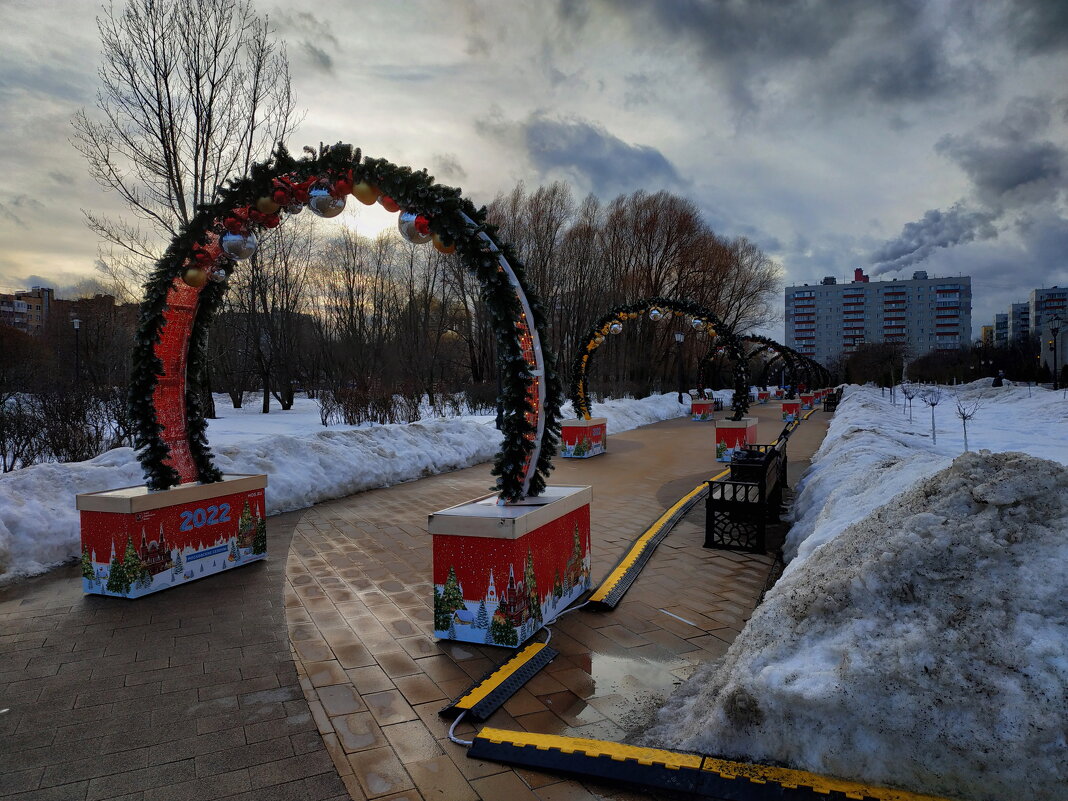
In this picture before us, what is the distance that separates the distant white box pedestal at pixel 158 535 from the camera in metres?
5.01

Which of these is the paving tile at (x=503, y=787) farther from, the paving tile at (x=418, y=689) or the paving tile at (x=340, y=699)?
the paving tile at (x=340, y=699)

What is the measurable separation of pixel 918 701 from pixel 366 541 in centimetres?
561

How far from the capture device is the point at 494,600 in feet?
13.4

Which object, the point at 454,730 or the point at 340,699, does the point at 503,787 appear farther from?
the point at 340,699

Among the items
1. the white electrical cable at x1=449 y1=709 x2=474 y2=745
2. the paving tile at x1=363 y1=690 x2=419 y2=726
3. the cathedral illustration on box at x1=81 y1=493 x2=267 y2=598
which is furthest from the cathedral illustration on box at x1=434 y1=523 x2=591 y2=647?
the cathedral illustration on box at x1=81 y1=493 x2=267 y2=598

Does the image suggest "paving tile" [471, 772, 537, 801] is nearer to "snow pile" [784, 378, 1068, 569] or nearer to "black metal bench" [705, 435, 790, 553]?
"snow pile" [784, 378, 1068, 569]

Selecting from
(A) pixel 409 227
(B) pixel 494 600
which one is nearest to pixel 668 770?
(B) pixel 494 600

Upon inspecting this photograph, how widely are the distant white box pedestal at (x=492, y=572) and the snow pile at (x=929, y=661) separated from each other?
1.29 meters

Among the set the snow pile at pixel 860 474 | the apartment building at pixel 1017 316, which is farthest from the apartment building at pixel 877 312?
the snow pile at pixel 860 474

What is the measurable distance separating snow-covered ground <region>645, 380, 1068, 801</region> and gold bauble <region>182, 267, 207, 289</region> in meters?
5.22

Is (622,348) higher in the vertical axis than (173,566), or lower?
higher

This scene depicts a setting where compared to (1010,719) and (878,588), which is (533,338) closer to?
(878,588)

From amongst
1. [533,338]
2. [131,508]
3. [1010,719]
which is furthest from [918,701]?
[131,508]

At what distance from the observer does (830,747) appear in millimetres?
2395
